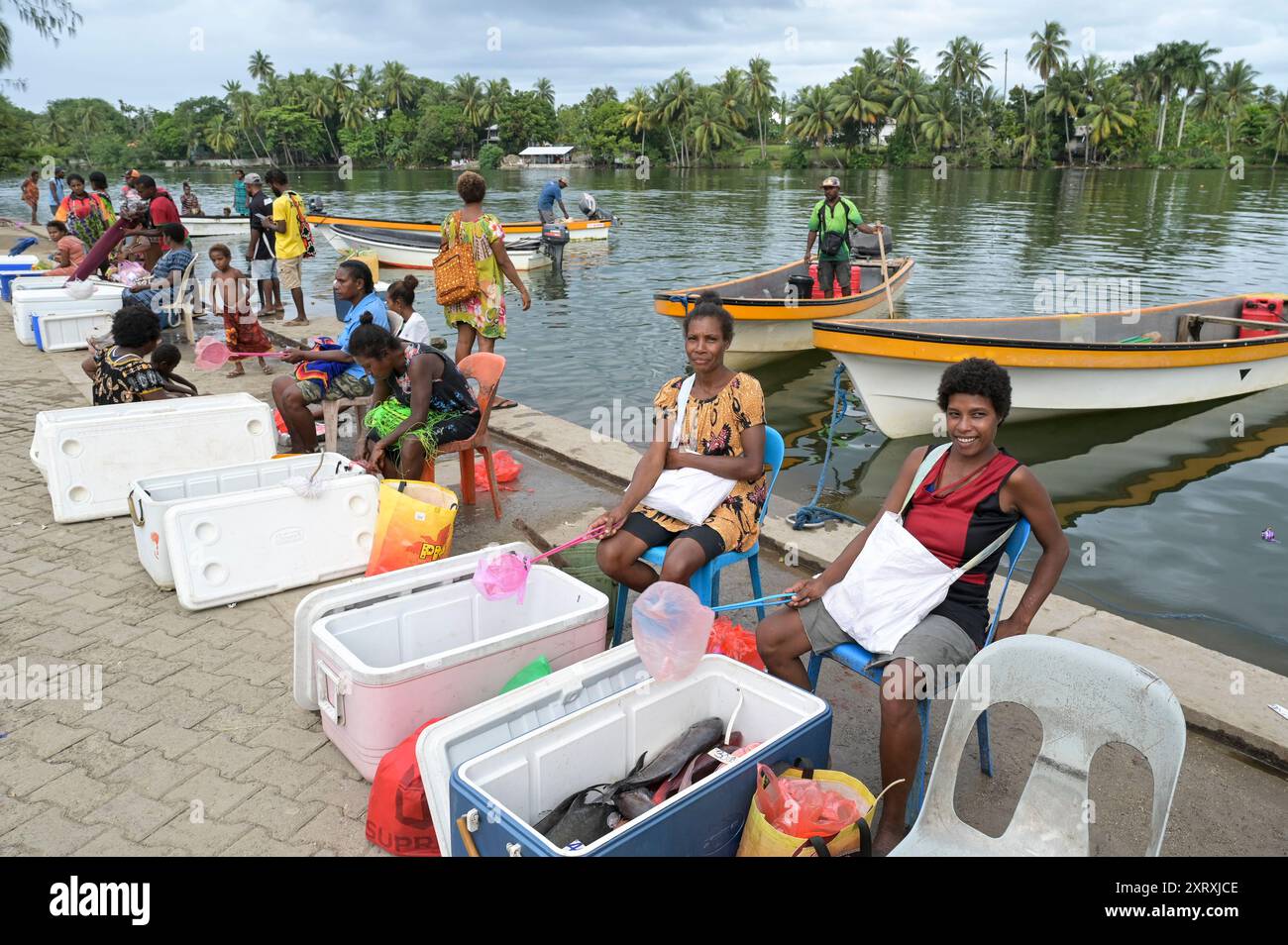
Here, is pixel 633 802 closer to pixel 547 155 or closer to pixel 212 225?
pixel 212 225

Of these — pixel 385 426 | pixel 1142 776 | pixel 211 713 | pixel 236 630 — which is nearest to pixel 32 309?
pixel 385 426

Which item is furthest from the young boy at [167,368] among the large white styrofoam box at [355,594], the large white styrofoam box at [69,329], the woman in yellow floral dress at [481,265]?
the large white styrofoam box at [69,329]

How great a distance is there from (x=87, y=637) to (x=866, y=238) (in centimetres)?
1556

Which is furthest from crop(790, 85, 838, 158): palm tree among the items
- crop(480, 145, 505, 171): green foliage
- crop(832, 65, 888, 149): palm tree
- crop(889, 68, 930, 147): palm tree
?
crop(480, 145, 505, 171): green foliage

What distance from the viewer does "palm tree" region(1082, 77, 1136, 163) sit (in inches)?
2473

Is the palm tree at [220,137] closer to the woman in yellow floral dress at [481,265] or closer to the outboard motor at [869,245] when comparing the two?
the outboard motor at [869,245]

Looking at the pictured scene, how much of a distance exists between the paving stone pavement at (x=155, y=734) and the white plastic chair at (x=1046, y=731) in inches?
70.6

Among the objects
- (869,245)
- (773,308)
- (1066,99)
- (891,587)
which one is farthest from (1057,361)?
(1066,99)

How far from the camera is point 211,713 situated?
3.54m

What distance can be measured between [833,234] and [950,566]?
10.4 meters

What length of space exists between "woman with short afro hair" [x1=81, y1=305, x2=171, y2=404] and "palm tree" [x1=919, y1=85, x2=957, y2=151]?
74.1 m

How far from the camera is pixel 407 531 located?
14.3 feet

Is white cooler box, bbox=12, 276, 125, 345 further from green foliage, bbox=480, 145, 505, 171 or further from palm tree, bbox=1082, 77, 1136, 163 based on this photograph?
green foliage, bbox=480, 145, 505, 171

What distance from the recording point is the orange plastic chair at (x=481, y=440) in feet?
17.5
